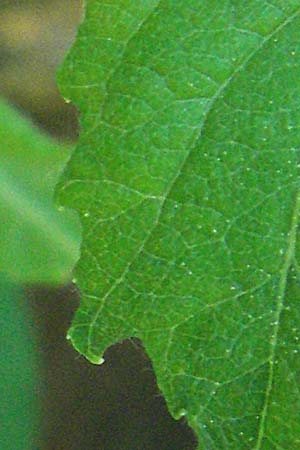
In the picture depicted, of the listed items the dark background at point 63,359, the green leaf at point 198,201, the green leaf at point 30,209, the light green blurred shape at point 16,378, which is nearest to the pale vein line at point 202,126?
the green leaf at point 198,201

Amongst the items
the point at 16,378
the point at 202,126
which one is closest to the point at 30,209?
the point at 16,378

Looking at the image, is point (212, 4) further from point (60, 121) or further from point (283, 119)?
point (60, 121)

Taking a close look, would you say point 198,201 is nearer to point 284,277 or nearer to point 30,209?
point 284,277

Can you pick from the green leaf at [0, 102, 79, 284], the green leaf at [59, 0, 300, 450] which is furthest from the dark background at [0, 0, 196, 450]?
the green leaf at [59, 0, 300, 450]

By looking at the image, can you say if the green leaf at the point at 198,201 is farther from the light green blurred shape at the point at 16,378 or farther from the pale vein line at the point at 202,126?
the light green blurred shape at the point at 16,378

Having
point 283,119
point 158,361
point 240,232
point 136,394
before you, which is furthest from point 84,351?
point 136,394
